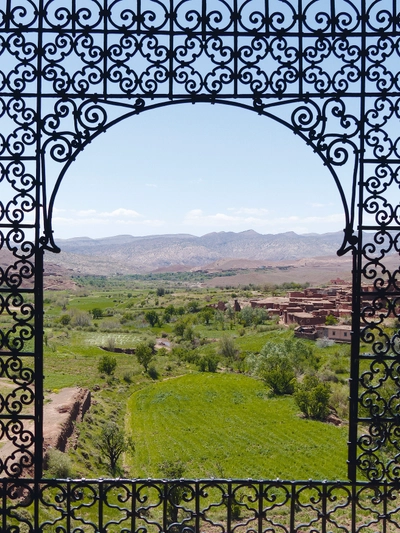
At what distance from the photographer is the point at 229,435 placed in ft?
65.5

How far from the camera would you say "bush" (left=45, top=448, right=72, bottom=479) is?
483 inches

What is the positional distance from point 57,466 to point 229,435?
899cm

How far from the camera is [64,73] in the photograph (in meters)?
3.08

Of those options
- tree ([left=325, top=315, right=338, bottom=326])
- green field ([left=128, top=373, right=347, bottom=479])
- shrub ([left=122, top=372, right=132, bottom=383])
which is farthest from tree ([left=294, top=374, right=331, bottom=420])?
tree ([left=325, top=315, right=338, bottom=326])

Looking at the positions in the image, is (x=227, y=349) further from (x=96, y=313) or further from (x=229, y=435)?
(x=96, y=313)

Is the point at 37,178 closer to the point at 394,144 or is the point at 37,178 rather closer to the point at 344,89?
the point at 344,89

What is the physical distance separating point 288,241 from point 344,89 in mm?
188926

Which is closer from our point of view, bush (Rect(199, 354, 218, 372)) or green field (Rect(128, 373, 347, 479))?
green field (Rect(128, 373, 347, 479))

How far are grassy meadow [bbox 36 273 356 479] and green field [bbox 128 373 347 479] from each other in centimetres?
4

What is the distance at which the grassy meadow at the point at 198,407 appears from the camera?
1664 centimetres

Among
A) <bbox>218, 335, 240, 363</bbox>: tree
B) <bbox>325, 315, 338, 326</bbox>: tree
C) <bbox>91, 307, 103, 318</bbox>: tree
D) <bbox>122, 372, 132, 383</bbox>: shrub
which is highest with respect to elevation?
<bbox>325, 315, 338, 326</bbox>: tree

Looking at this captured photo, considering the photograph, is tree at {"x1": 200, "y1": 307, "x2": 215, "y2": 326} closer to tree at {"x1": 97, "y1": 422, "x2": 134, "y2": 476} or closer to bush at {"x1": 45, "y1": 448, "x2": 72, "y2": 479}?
tree at {"x1": 97, "y1": 422, "x2": 134, "y2": 476}

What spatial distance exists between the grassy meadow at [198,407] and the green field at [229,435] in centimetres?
4

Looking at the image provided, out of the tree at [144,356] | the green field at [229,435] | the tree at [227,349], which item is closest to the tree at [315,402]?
the green field at [229,435]
